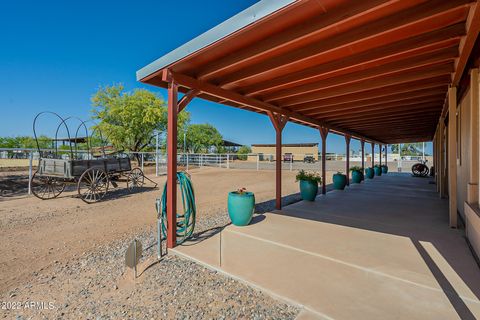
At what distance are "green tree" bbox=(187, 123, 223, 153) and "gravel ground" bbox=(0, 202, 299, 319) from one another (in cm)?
3194

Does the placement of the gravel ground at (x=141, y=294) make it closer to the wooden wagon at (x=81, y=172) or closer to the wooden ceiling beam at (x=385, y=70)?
the wooden ceiling beam at (x=385, y=70)

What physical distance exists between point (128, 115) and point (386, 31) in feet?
55.0

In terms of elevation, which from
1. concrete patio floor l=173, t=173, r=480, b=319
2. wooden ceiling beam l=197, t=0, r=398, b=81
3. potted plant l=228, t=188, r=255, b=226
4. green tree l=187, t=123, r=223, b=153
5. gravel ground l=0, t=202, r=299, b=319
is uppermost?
green tree l=187, t=123, r=223, b=153

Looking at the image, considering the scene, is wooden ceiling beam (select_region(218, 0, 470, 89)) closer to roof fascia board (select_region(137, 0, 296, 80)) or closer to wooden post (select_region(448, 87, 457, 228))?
roof fascia board (select_region(137, 0, 296, 80))

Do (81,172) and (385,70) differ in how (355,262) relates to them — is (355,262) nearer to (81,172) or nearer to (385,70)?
(385,70)

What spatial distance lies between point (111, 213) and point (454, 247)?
5.57m

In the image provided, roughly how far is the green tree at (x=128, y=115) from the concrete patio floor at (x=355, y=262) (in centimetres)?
→ 1486

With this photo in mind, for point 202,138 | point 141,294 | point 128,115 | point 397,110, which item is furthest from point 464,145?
point 202,138

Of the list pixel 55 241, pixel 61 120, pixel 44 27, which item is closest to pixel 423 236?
pixel 55 241

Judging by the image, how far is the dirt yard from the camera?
93.8 inches

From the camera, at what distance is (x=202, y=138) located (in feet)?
118

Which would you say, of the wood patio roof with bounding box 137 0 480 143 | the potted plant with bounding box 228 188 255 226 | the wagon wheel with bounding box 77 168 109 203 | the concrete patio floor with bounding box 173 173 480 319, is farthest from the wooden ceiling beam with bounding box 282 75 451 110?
the wagon wheel with bounding box 77 168 109 203

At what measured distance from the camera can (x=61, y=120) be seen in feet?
19.1

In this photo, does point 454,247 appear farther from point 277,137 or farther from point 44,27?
point 44,27
